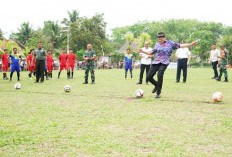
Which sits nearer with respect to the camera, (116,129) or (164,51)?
(116,129)

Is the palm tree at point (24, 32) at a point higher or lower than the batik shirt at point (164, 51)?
higher

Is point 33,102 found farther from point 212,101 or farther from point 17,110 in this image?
point 212,101

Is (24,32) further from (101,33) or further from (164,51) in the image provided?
(164,51)

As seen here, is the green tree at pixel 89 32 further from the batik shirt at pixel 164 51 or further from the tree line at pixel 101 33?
the batik shirt at pixel 164 51

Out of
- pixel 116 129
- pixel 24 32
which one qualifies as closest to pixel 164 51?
pixel 116 129

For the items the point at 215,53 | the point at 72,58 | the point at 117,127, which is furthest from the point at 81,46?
the point at 117,127

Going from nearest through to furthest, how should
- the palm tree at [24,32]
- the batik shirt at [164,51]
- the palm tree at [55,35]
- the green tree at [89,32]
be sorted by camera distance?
the batik shirt at [164,51] → the green tree at [89,32] → the palm tree at [55,35] → the palm tree at [24,32]

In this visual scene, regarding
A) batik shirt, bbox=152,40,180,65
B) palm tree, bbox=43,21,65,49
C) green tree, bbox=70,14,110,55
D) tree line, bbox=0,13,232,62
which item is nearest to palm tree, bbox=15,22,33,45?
tree line, bbox=0,13,232,62

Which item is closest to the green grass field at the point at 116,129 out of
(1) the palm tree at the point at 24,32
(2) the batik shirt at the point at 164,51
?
(2) the batik shirt at the point at 164,51

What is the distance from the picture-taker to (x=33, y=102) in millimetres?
8109

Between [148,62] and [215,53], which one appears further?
[215,53]

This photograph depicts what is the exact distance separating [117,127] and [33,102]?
388cm

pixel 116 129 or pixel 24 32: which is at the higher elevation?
pixel 24 32

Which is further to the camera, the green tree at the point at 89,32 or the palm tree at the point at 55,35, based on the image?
the palm tree at the point at 55,35
